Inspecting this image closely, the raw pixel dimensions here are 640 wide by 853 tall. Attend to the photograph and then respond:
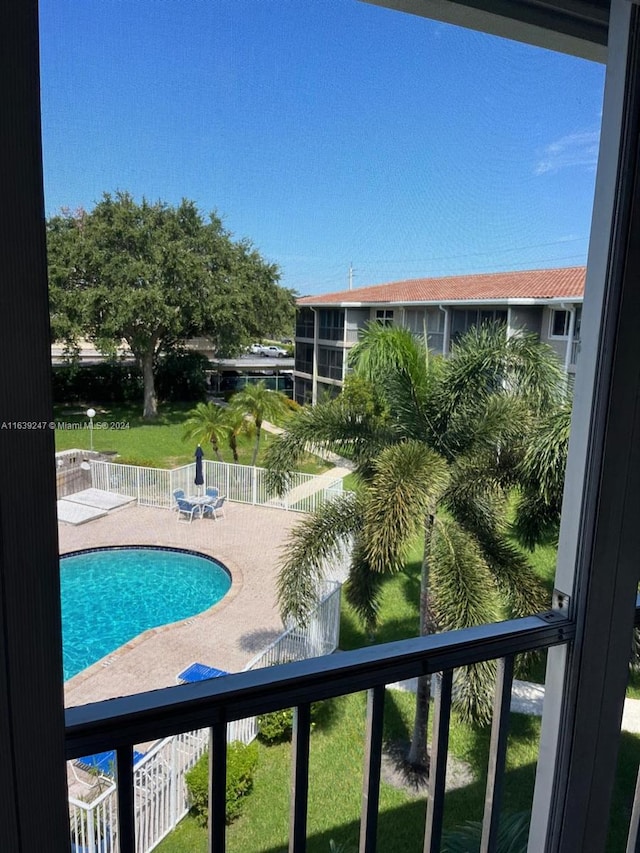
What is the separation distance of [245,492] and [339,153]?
2.59 ft

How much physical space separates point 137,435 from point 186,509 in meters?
0.21

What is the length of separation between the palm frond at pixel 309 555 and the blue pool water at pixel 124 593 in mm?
300

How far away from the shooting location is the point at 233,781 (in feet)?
6.21

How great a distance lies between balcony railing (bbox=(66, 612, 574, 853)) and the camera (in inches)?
35.1

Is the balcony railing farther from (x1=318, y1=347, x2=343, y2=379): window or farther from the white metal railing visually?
(x1=318, y1=347, x2=343, y2=379): window

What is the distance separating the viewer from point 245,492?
140 centimetres

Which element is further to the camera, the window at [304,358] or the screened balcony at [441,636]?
the window at [304,358]

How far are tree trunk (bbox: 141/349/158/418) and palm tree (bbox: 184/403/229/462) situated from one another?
78 mm

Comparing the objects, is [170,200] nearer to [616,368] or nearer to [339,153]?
[339,153]

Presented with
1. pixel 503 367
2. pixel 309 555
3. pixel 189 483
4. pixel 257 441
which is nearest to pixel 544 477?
pixel 503 367

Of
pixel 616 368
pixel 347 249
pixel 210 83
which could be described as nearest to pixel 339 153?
pixel 347 249

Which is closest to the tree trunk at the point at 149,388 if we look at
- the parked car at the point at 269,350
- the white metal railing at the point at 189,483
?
the white metal railing at the point at 189,483

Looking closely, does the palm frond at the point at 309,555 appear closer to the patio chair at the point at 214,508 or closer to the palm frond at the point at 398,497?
the palm frond at the point at 398,497

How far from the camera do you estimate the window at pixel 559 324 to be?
1576mm
